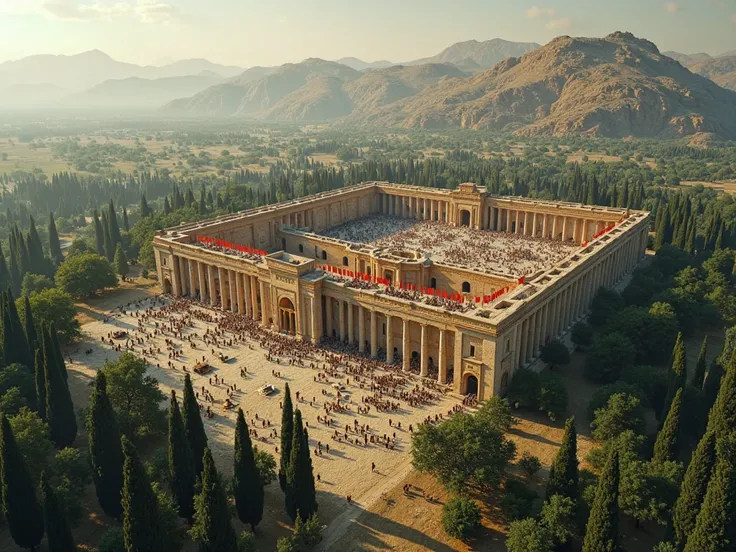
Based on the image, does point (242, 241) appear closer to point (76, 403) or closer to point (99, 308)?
point (99, 308)

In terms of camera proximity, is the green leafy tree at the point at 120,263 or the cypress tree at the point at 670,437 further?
the green leafy tree at the point at 120,263

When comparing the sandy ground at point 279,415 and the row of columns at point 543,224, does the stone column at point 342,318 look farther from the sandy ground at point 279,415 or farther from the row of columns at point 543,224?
the row of columns at point 543,224

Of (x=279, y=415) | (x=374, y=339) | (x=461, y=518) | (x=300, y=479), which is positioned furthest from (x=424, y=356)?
(x=300, y=479)

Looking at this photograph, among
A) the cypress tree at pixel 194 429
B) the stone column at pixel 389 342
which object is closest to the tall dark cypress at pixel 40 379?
the cypress tree at pixel 194 429

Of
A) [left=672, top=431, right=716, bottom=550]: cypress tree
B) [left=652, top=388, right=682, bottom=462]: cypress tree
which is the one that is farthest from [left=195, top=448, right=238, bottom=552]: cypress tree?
[left=652, top=388, right=682, bottom=462]: cypress tree

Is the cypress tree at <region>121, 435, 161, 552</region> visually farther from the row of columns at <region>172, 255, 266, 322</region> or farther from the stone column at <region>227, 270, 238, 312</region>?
the stone column at <region>227, 270, 238, 312</region>

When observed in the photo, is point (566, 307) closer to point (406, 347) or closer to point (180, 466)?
point (406, 347)

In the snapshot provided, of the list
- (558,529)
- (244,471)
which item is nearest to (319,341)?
(244,471)
